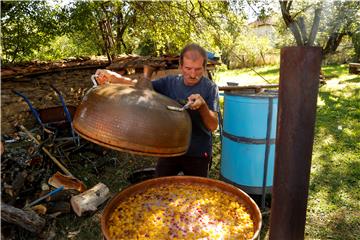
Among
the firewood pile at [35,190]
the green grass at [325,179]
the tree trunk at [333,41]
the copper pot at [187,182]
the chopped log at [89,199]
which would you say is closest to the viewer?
the copper pot at [187,182]

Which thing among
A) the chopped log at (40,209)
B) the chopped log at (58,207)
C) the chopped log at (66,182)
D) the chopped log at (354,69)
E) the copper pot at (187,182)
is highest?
the chopped log at (354,69)

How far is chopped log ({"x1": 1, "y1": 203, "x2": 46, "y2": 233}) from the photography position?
330cm

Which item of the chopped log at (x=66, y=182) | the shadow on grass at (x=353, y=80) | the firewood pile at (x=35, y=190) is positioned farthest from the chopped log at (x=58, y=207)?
the shadow on grass at (x=353, y=80)

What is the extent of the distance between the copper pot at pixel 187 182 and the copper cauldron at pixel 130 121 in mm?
604

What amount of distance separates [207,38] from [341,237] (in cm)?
643

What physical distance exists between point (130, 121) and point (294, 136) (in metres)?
0.79

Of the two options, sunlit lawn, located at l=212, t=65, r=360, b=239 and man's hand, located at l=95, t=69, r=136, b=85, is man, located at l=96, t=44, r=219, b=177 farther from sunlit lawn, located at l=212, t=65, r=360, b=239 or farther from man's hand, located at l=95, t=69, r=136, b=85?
sunlit lawn, located at l=212, t=65, r=360, b=239

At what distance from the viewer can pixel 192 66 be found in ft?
8.58

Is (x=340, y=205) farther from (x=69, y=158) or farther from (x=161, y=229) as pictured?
(x=69, y=158)

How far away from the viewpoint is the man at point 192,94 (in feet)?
8.43

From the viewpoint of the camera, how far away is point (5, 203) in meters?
3.54

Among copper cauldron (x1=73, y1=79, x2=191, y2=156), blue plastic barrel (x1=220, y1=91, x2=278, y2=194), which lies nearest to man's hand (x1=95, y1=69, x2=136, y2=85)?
copper cauldron (x1=73, y1=79, x2=191, y2=156)

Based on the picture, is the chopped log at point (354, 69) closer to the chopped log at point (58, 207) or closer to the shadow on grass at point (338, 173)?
the shadow on grass at point (338, 173)

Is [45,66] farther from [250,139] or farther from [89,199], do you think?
[250,139]
